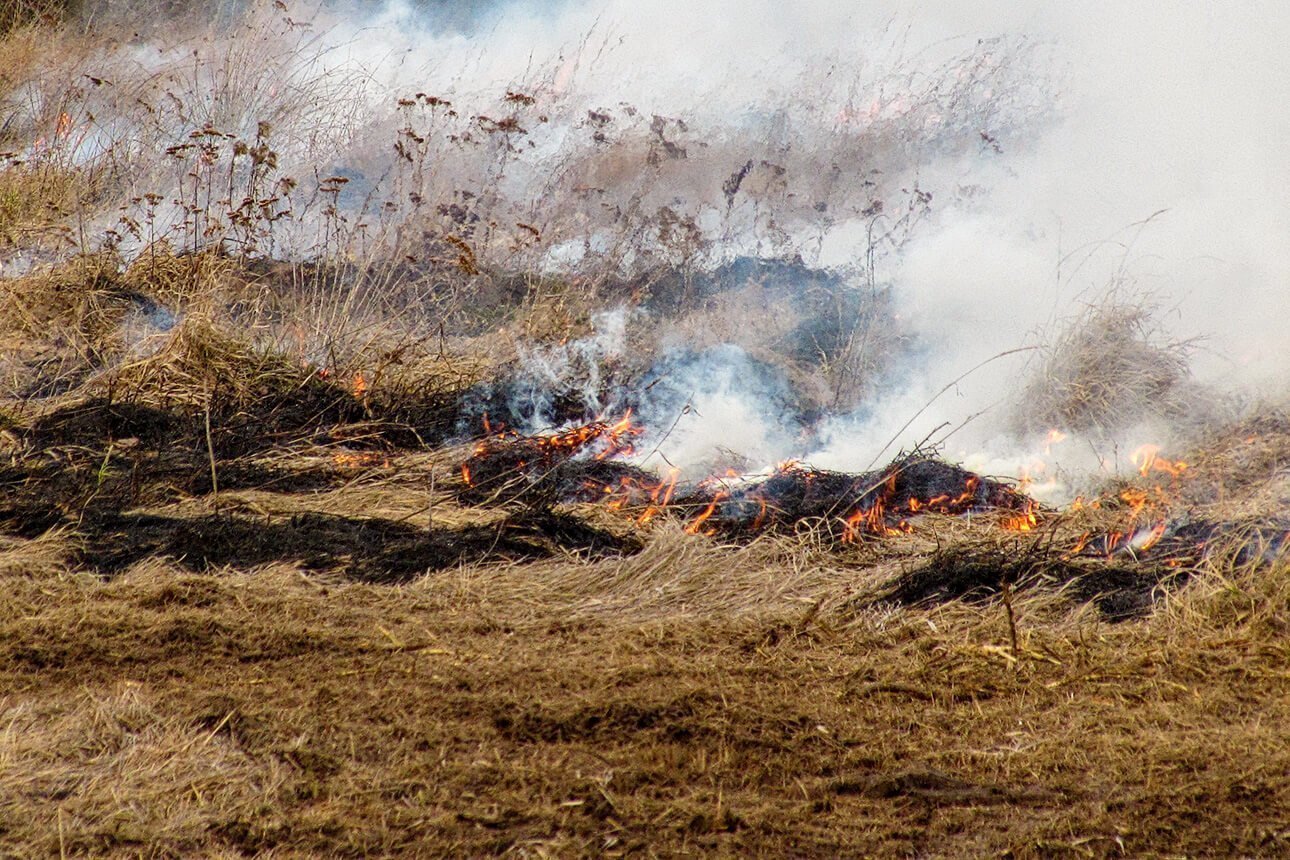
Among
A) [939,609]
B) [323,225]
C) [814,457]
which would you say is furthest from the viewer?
[323,225]

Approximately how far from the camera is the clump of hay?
5.71m

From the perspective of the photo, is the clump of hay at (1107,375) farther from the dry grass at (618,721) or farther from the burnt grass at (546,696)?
the dry grass at (618,721)

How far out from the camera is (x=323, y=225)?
824cm

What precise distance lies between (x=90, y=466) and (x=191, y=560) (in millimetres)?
1115

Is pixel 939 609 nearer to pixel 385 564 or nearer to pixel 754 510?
pixel 754 510

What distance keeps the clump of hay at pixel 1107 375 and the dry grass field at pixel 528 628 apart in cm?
3

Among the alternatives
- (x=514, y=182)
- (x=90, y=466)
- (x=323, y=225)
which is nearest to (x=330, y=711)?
(x=90, y=466)

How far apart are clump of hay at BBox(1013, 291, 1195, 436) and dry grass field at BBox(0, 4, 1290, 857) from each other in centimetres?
3

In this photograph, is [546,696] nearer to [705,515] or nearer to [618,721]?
[618,721]

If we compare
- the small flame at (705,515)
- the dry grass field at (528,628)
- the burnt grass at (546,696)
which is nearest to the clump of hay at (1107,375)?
the dry grass field at (528,628)

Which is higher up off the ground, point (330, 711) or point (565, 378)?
point (565, 378)

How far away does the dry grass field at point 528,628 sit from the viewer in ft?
8.93

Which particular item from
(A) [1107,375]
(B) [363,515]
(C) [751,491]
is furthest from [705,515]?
(A) [1107,375]

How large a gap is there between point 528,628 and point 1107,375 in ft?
11.4
